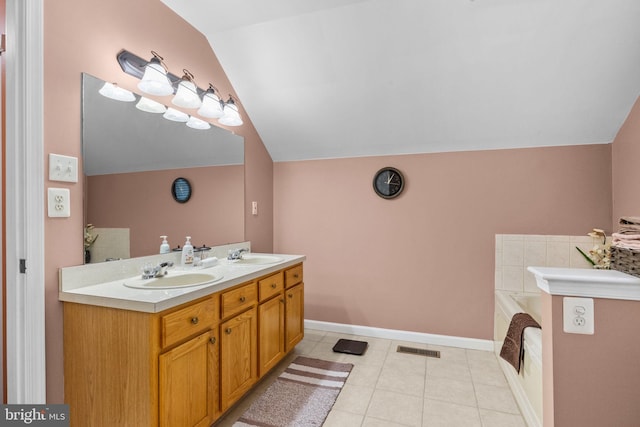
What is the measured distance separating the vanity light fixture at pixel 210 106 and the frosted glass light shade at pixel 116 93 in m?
0.52

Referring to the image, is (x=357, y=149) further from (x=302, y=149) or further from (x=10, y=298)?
(x=10, y=298)

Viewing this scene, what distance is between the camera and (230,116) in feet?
8.19

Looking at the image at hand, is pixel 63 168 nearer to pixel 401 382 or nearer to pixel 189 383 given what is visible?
pixel 189 383

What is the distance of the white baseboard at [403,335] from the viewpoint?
2756 millimetres

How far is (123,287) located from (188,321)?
39 centimetres

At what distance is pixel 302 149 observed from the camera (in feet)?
10.5

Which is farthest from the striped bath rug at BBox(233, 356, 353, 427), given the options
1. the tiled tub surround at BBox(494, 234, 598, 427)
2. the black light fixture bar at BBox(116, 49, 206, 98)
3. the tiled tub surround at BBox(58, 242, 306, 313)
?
the black light fixture bar at BBox(116, 49, 206, 98)

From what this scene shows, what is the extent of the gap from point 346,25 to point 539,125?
177 centimetres

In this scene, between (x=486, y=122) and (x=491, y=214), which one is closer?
(x=486, y=122)

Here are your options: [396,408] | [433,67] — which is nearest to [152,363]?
[396,408]

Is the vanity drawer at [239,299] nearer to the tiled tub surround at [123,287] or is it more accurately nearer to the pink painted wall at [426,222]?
the tiled tub surround at [123,287]

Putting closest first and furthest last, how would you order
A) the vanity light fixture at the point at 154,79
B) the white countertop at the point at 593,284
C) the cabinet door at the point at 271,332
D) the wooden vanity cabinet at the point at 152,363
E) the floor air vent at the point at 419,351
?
the white countertop at the point at 593,284, the wooden vanity cabinet at the point at 152,363, the vanity light fixture at the point at 154,79, the cabinet door at the point at 271,332, the floor air vent at the point at 419,351

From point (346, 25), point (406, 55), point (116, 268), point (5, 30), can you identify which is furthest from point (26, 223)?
point (406, 55)

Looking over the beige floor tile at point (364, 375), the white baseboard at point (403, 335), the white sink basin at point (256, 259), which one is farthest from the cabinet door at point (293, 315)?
the white baseboard at point (403, 335)
